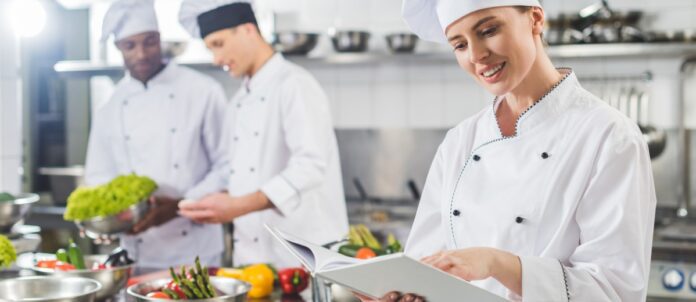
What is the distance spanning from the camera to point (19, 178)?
5438mm

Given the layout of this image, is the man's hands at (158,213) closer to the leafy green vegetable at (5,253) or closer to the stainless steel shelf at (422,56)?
the leafy green vegetable at (5,253)

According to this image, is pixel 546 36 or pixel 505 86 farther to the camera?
pixel 546 36

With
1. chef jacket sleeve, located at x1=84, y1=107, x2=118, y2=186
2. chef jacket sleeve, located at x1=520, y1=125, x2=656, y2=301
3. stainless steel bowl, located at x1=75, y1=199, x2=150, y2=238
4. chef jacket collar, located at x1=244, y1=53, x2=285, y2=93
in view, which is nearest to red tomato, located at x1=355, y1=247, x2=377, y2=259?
chef jacket sleeve, located at x1=520, y1=125, x2=656, y2=301

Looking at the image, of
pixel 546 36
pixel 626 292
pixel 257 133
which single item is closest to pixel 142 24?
pixel 257 133

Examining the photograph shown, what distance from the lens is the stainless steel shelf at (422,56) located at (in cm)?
438

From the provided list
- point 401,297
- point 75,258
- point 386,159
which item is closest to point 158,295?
point 75,258

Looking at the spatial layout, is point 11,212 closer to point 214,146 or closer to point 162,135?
point 162,135

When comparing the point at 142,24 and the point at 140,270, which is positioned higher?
the point at 142,24

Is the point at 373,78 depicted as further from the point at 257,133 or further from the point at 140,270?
the point at 140,270

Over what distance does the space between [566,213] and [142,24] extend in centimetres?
258

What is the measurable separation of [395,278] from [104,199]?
7.10 feet

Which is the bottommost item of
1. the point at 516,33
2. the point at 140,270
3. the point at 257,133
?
the point at 140,270

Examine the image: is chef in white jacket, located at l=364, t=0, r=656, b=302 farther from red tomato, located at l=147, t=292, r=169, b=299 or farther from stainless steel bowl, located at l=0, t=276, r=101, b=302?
stainless steel bowl, located at l=0, t=276, r=101, b=302

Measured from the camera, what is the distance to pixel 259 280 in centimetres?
252
